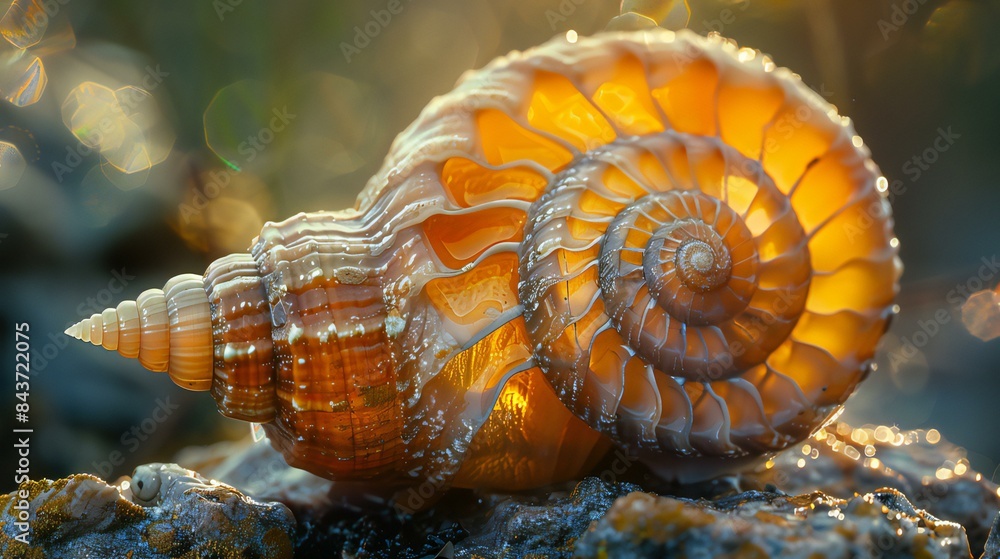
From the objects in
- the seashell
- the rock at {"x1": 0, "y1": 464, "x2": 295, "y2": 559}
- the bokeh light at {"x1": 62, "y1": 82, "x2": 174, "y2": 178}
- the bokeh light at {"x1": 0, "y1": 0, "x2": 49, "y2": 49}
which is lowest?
the rock at {"x1": 0, "y1": 464, "x2": 295, "y2": 559}

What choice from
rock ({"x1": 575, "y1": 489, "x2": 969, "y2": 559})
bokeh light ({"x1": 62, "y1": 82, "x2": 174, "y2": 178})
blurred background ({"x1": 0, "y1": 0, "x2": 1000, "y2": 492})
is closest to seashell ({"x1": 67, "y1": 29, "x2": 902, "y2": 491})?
rock ({"x1": 575, "y1": 489, "x2": 969, "y2": 559})

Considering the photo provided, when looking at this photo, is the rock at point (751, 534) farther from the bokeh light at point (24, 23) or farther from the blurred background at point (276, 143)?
the bokeh light at point (24, 23)

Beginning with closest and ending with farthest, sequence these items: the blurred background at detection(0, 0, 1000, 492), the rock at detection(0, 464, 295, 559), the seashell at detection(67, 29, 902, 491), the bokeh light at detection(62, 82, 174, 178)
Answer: the rock at detection(0, 464, 295, 559), the seashell at detection(67, 29, 902, 491), the blurred background at detection(0, 0, 1000, 492), the bokeh light at detection(62, 82, 174, 178)

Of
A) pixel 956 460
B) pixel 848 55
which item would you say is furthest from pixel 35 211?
pixel 848 55

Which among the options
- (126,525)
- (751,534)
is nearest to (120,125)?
(126,525)

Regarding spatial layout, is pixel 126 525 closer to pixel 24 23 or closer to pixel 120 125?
pixel 120 125

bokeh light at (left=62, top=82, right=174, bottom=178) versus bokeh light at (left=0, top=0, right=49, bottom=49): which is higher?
bokeh light at (left=0, top=0, right=49, bottom=49)

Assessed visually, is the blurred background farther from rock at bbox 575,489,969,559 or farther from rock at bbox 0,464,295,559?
rock at bbox 575,489,969,559
